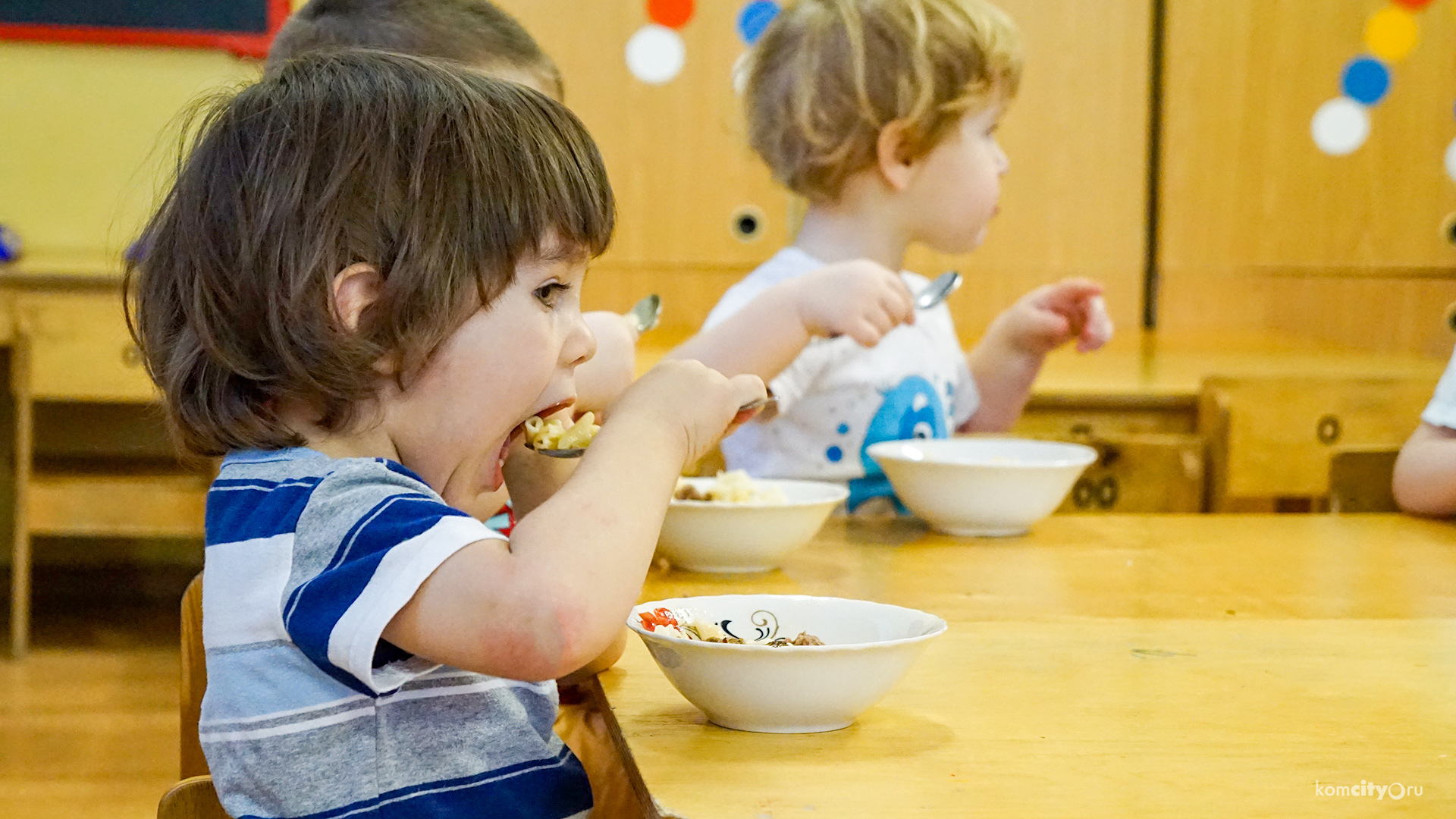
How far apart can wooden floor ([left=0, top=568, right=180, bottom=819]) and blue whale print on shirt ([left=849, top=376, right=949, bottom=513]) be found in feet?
3.96

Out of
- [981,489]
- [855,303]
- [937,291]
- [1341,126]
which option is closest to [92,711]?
[937,291]

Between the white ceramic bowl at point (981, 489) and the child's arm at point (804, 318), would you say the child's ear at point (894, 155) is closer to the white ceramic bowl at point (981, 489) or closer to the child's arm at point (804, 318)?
the child's arm at point (804, 318)

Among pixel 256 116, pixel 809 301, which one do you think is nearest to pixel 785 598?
pixel 256 116

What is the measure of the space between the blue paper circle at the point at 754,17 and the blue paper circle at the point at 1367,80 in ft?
3.68

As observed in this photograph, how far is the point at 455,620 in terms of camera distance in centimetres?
62

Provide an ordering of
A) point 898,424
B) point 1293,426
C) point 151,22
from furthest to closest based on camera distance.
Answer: point 151,22, point 1293,426, point 898,424

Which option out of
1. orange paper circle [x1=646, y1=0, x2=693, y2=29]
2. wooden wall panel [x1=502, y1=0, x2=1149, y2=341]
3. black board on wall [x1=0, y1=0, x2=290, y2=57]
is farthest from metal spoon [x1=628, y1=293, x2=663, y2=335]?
black board on wall [x1=0, y1=0, x2=290, y2=57]

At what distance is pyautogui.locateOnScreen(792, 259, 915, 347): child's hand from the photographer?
127 centimetres

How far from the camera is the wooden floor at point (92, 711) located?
2.12 metres

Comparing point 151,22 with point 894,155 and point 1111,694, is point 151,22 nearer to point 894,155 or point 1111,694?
point 894,155

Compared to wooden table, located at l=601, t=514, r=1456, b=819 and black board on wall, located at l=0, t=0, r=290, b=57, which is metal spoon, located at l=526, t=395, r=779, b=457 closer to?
wooden table, located at l=601, t=514, r=1456, b=819

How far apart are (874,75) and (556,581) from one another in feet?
3.72

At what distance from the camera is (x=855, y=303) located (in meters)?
1.27

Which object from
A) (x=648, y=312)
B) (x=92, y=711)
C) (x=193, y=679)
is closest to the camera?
(x=193, y=679)
